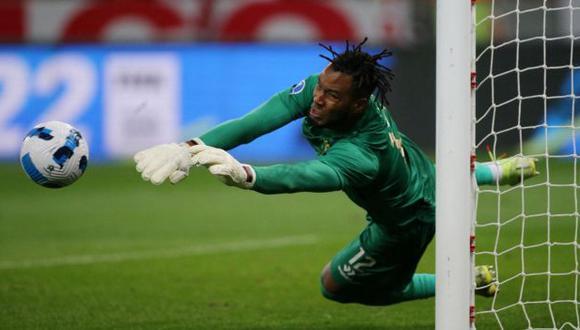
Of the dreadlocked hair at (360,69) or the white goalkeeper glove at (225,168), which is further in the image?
the dreadlocked hair at (360,69)

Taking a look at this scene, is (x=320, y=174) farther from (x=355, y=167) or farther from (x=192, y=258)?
(x=192, y=258)

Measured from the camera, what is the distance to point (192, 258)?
9062 mm

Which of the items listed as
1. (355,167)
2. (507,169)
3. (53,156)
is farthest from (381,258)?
(53,156)

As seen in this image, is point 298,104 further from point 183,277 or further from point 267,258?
point 267,258

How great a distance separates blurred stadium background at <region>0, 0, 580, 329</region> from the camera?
7.08 meters

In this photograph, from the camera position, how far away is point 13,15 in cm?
1761

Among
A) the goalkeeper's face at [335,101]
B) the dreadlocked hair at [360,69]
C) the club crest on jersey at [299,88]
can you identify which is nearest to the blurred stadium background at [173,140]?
the club crest on jersey at [299,88]

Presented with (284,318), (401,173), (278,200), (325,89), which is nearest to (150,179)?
(325,89)

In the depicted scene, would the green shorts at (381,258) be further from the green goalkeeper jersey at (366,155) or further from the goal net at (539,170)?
the goal net at (539,170)

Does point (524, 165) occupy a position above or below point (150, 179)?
above

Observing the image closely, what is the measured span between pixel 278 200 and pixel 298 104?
777cm

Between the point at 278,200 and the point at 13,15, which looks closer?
the point at 278,200

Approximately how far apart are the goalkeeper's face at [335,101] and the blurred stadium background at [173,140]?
5.65 ft

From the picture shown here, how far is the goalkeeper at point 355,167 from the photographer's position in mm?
4598
